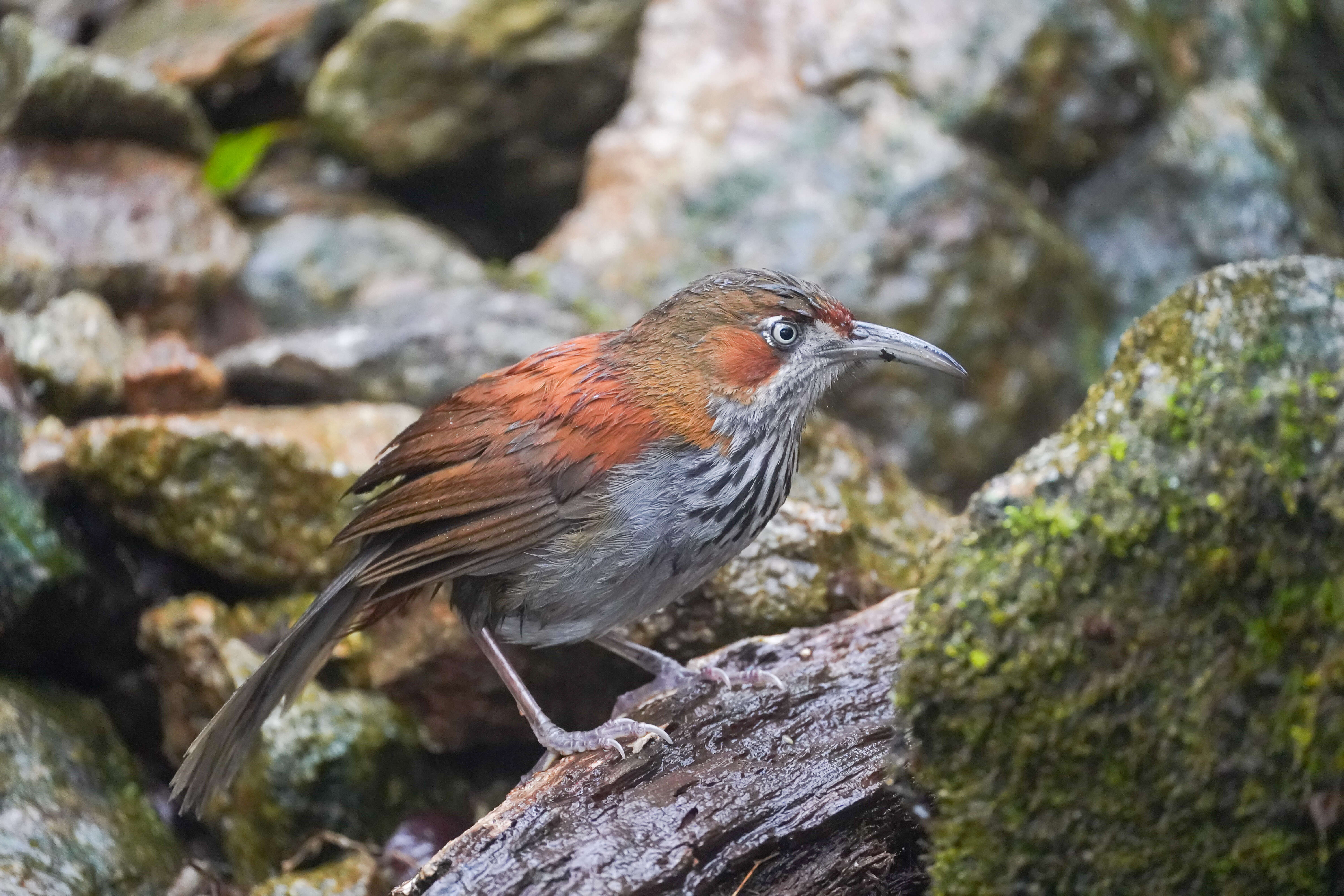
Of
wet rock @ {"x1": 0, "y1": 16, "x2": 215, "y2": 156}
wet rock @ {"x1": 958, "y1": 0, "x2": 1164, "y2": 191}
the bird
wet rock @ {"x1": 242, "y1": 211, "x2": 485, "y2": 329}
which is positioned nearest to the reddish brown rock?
wet rock @ {"x1": 0, "y1": 16, "x2": 215, "y2": 156}

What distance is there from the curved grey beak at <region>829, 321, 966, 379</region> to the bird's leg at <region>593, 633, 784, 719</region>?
3.13 ft

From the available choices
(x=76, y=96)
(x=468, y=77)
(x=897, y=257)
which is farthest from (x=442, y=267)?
(x=897, y=257)

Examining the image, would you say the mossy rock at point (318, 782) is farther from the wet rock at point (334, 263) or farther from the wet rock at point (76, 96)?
the wet rock at point (76, 96)

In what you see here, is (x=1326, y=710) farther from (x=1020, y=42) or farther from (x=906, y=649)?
(x=1020, y=42)

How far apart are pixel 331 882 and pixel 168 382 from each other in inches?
96.5

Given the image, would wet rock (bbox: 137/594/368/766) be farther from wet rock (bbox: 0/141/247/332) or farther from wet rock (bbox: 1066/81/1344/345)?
wet rock (bbox: 1066/81/1344/345)

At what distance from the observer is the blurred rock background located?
417cm

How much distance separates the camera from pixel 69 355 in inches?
203

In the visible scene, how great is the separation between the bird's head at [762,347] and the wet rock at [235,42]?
463 cm

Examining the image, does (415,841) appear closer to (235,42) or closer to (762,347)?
(762,347)

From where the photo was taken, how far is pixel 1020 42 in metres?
6.42

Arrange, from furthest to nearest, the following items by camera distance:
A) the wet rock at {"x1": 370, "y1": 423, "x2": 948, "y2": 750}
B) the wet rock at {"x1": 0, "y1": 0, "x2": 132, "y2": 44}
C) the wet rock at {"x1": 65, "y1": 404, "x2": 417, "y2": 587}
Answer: the wet rock at {"x1": 0, "y1": 0, "x2": 132, "y2": 44} → the wet rock at {"x1": 65, "y1": 404, "x2": 417, "y2": 587} → the wet rock at {"x1": 370, "y1": 423, "x2": 948, "y2": 750}

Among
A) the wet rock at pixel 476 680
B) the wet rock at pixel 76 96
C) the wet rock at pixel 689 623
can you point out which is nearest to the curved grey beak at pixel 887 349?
the wet rock at pixel 689 623

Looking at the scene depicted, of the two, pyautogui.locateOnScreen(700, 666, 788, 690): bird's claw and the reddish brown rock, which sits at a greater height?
the reddish brown rock
